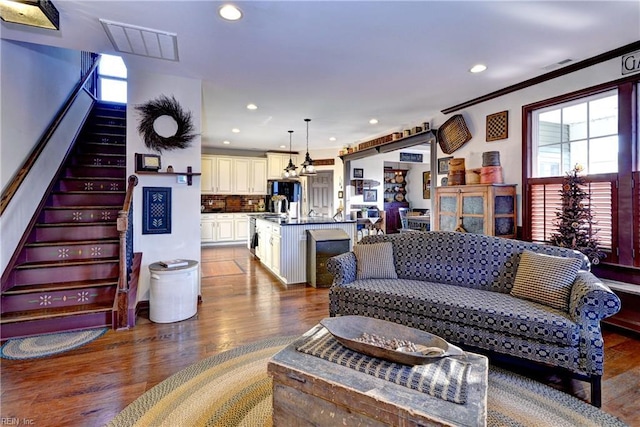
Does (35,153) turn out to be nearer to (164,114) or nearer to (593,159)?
(164,114)

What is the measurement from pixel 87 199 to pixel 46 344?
1964 mm

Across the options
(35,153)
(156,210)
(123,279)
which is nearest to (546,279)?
(123,279)

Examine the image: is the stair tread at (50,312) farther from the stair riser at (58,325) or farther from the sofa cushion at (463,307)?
the sofa cushion at (463,307)

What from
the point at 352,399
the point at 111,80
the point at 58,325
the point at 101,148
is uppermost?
the point at 111,80

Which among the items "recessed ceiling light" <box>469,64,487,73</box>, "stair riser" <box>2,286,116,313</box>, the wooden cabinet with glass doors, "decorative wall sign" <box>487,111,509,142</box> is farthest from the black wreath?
"decorative wall sign" <box>487,111,509,142</box>

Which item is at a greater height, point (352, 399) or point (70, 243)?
point (70, 243)

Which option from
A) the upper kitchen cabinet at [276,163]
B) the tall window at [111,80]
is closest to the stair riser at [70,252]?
the tall window at [111,80]

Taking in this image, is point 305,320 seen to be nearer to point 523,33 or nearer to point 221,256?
point 523,33

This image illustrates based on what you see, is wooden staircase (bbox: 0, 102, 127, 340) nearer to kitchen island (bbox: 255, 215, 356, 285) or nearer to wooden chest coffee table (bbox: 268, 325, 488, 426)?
kitchen island (bbox: 255, 215, 356, 285)

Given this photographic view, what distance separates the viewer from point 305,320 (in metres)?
3.23

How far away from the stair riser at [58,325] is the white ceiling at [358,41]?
101 inches

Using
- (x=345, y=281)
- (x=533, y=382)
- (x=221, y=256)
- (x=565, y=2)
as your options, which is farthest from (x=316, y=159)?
(x=533, y=382)

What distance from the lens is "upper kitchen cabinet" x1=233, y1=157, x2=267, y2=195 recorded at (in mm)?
8453

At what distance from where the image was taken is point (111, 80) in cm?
580
